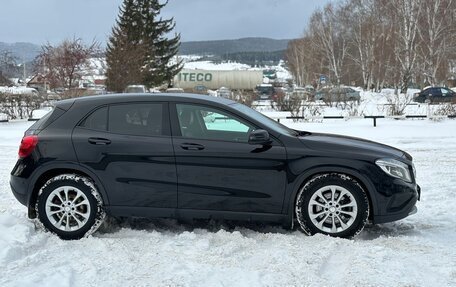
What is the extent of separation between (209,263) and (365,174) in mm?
1858

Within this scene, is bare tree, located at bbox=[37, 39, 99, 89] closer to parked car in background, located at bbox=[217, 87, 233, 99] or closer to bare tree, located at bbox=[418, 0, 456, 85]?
parked car in background, located at bbox=[217, 87, 233, 99]

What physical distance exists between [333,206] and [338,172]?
355 mm

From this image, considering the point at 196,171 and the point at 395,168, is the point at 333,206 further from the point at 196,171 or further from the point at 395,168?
the point at 196,171

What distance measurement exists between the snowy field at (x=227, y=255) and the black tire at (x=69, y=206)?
5.5 inches

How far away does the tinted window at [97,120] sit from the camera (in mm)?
5184

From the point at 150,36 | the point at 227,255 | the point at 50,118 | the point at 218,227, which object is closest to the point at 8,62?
the point at 150,36

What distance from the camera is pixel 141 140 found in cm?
504

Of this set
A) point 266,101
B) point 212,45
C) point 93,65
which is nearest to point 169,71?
point 93,65

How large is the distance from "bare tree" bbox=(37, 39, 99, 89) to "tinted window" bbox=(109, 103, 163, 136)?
77.5 feet

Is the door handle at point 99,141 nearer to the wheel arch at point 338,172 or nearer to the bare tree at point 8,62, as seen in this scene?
the wheel arch at point 338,172

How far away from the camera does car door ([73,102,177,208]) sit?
498 centimetres

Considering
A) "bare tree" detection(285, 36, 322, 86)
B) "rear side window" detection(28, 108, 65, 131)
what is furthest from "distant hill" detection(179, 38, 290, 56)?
"rear side window" detection(28, 108, 65, 131)

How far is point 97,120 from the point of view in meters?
5.21

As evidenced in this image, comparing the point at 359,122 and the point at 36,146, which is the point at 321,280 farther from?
the point at 359,122
